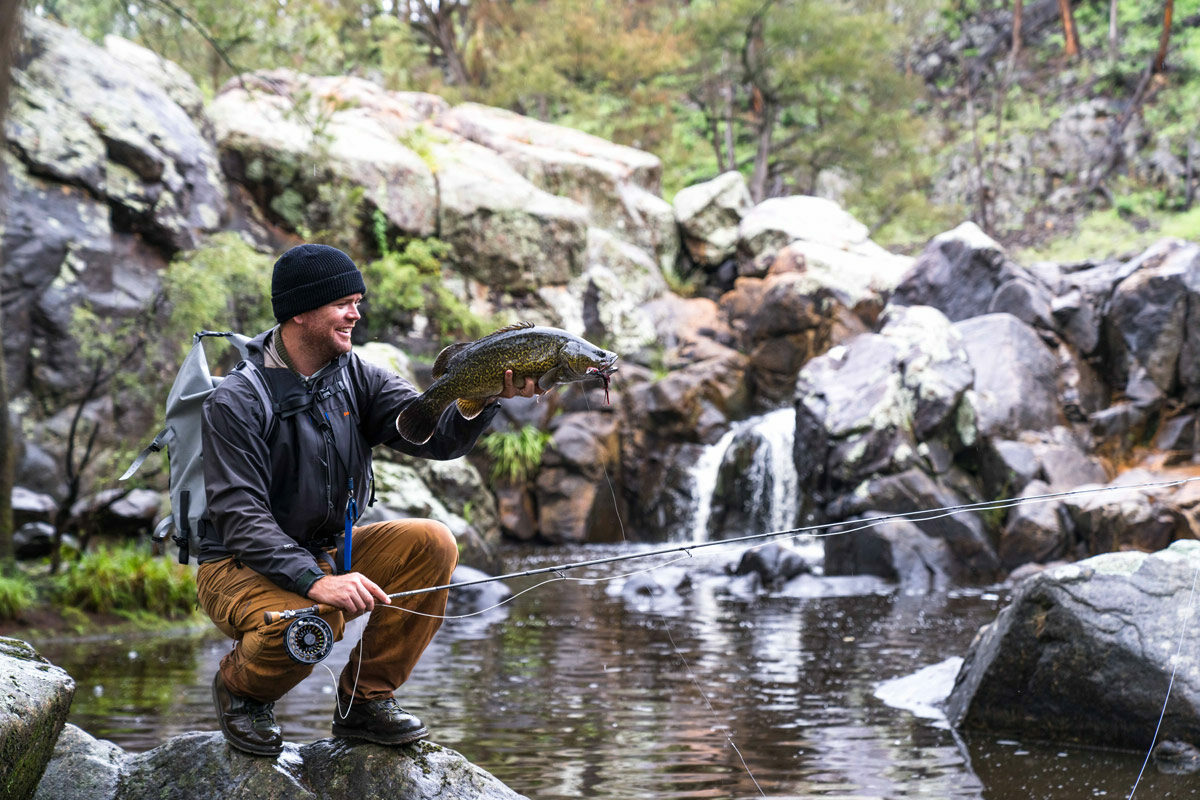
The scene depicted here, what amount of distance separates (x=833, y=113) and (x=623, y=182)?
594 centimetres

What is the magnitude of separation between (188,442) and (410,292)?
1553 cm

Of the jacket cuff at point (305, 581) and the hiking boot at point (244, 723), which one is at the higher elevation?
the jacket cuff at point (305, 581)

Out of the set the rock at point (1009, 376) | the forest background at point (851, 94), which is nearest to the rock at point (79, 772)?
the rock at point (1009, 376)

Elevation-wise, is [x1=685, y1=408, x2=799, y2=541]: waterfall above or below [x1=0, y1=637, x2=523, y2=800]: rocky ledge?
above

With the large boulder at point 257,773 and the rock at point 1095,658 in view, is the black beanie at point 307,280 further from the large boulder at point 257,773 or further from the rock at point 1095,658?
the rock at point 1095,658

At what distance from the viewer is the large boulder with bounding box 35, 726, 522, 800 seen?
371 centimetres

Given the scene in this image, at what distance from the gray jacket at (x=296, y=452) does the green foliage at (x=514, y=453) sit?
14258 millimetres

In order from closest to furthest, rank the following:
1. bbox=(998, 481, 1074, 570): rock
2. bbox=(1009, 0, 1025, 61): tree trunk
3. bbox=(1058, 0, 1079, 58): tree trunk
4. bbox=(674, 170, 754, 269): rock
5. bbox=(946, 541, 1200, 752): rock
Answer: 1. bbox=(946, 541, 1200, 752): rock
2. bbox=(998, 481, 1074, 570): rock
3. bbox=(674, 170, 754, 269): rock
4. bbox=(1009, 0, 1025, 61): tree trunk
5. bbox=(1058, 0, 1079, 58): tree trunk

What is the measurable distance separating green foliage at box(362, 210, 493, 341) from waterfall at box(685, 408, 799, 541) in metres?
4.72

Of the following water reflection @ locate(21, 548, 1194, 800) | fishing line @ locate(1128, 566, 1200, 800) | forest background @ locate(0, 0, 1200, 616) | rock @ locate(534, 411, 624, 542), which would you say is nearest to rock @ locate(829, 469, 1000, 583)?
water reflection @ locate(21, 548, 1194, 800)

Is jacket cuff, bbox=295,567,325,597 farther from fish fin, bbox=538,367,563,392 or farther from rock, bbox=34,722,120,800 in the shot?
rock, bbox=34,722,120,800

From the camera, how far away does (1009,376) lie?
54.2 feet

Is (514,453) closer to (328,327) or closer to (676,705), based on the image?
(676,705)

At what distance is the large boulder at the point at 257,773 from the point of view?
3.71m
